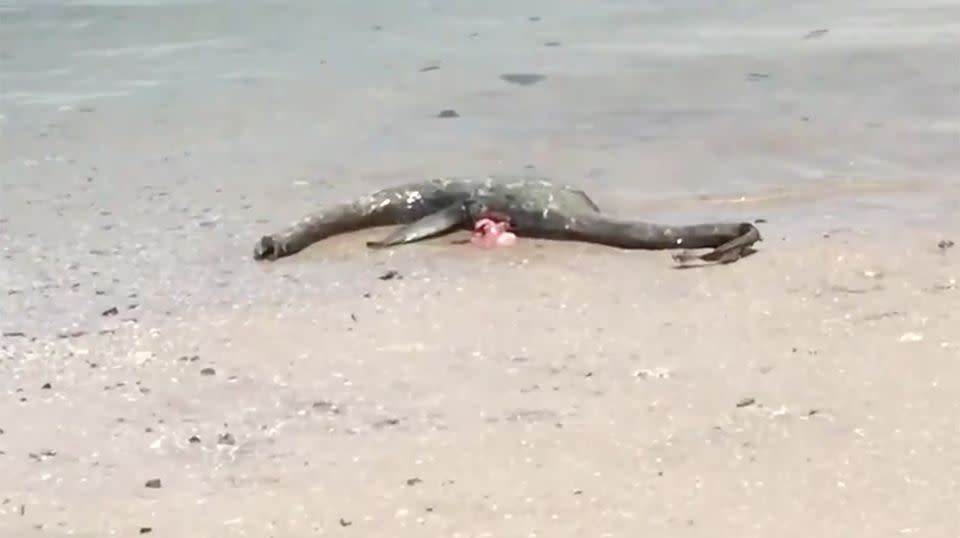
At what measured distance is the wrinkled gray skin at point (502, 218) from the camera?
18.1 feet

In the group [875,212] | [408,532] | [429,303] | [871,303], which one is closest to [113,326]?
Result: [429,303]

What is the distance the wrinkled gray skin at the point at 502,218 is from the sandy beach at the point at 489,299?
87 millimetres

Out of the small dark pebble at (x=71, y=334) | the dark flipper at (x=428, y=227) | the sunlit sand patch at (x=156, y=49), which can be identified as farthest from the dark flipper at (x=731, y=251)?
the sunlit sand patch at (x=156, y=49)

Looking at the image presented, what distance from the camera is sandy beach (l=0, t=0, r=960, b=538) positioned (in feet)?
11.5

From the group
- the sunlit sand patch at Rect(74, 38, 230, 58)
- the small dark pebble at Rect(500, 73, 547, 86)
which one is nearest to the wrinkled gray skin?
the small dark pebble at Rect(500, 73, 547, 86)

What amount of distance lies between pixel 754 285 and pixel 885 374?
3.22 ft

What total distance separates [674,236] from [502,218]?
674 millimetres

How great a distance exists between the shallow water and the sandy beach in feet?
0.08

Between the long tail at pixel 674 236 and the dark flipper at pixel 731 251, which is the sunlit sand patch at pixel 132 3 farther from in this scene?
the dark flipper at pixel 731 251

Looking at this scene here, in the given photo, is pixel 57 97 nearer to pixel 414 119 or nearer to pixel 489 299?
pixel 414 119

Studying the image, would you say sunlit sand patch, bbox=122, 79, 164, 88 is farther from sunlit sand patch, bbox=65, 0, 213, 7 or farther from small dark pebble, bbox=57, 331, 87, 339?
small dark pebble, bbox=57, 331, 87, 339

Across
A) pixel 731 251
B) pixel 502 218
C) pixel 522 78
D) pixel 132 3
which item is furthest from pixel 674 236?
pixel 132 3

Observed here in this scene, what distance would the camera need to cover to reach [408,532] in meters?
3.28

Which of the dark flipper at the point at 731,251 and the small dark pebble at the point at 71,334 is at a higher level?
the small dark pebble at the point at 71,334
